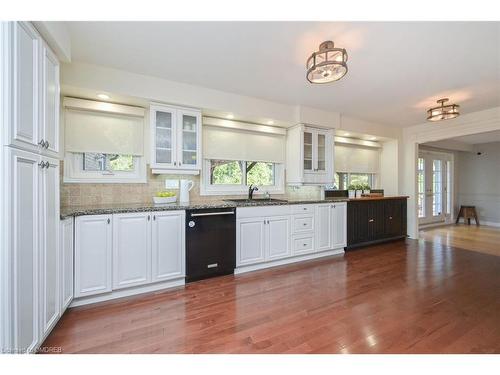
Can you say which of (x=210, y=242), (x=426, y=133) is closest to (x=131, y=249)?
(x=210, y=242)

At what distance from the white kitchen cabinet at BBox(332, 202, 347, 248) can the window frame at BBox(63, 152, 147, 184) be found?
2.92 m

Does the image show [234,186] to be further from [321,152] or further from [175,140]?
[321,152]

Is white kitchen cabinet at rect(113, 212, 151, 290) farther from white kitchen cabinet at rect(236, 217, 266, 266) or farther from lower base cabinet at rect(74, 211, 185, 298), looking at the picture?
white kitchen cabinet at rect(236, 217, 266, 266)

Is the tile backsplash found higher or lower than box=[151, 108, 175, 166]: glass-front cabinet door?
lower

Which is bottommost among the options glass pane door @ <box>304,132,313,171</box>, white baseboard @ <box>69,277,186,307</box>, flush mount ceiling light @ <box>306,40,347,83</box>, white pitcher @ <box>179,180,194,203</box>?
white baseboard @ <box>69,277,186,307</box>

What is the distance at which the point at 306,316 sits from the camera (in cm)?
199

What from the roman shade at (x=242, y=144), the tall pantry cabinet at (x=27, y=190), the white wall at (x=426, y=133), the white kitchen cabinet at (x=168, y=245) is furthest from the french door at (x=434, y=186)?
the tall pantry cabinet at (x=27, y=190)

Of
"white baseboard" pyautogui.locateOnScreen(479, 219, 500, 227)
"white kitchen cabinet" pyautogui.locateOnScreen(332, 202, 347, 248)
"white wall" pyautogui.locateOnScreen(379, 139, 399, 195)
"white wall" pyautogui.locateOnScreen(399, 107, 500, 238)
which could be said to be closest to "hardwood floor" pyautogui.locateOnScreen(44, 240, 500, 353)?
"white kitchen cabinet" pyautogui.locateOnScreen(332, 202, 347, 248)

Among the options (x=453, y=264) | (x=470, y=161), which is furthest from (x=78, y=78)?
(x=470, y=161)

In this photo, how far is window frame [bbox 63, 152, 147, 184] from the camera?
266cm

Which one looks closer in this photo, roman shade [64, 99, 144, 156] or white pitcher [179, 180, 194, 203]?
roman shade [64, 99, 144, 156]

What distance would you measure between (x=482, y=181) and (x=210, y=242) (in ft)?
26.6
